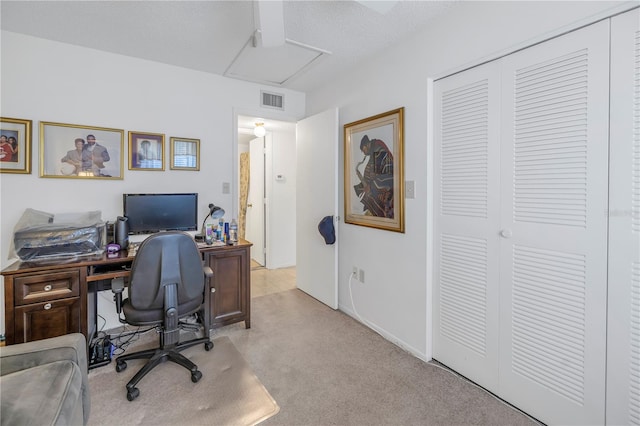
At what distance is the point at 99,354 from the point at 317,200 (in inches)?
91.0

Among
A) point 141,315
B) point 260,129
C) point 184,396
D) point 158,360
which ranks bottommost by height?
point 184,396

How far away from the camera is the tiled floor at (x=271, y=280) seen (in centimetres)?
372

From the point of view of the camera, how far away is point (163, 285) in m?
1.81

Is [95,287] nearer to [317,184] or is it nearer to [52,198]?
[52,198]

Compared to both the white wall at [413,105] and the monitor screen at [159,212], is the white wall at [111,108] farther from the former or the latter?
the white wall at [413,105]

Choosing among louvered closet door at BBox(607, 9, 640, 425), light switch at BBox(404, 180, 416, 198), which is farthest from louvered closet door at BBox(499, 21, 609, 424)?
light switch at BBox(404, 180, 416, 198)

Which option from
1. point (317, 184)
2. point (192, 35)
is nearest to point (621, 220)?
point (317, 184)

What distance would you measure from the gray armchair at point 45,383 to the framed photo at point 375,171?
2100 mm

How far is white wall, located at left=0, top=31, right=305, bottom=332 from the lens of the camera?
89.0 inches

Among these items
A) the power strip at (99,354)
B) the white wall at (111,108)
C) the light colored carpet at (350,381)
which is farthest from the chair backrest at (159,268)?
the white wall at (111,108)

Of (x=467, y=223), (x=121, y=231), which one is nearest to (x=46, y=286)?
(x=121, y=231)

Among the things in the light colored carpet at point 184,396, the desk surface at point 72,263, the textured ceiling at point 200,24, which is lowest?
the light colored carpet at point 184,396

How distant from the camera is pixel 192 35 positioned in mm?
2293

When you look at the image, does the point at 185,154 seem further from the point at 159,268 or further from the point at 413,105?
the point at 413,105
